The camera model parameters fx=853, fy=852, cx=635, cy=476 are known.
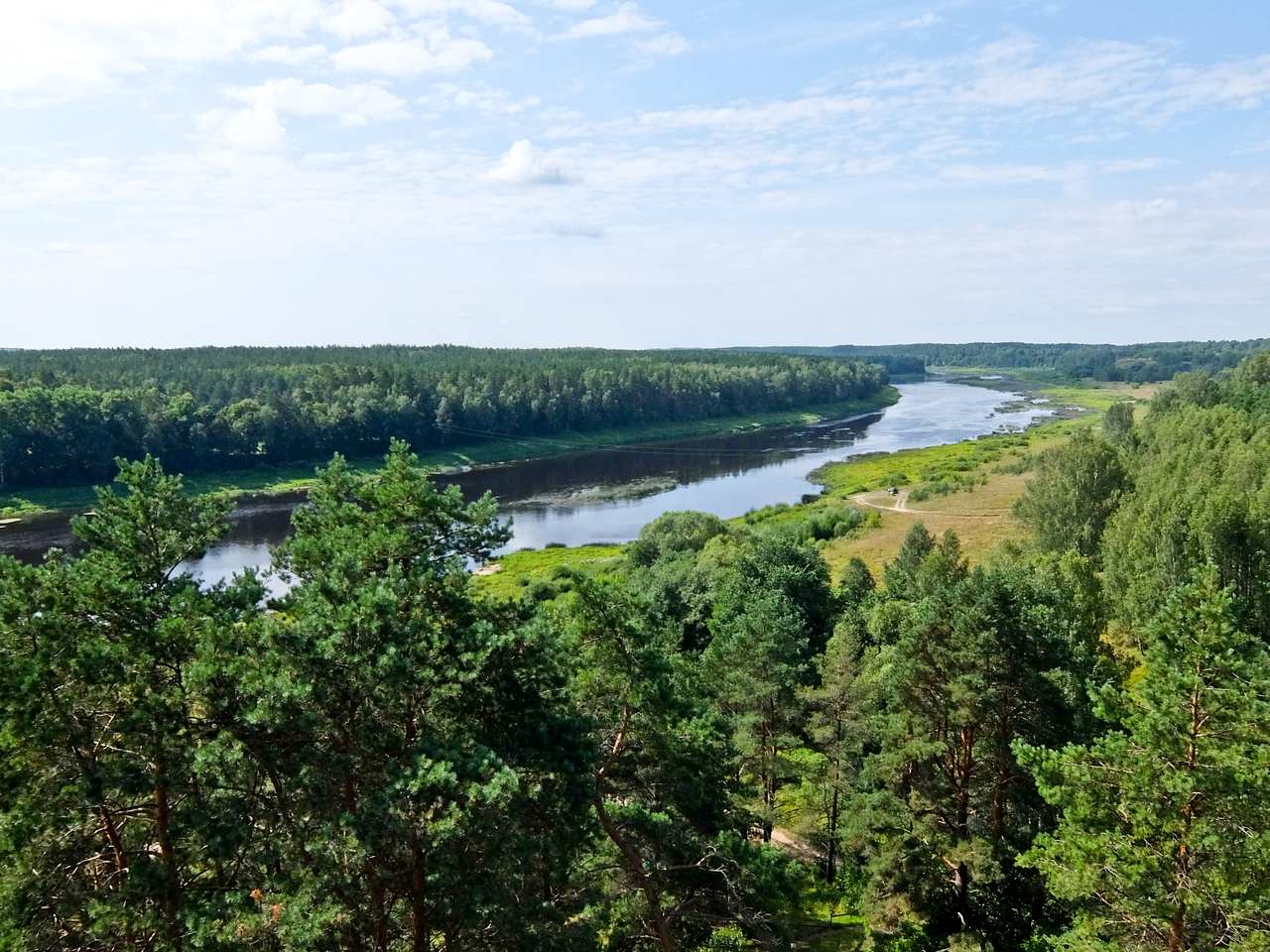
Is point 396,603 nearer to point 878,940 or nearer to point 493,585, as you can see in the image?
point 878,940

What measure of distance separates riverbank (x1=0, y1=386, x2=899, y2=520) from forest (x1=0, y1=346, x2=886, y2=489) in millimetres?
2208

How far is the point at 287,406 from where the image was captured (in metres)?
104

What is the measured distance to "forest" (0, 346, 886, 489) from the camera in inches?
3465

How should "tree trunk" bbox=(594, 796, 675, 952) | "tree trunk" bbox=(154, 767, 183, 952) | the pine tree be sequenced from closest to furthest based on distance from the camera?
the pine tree < "tree trunk" bbox=(154, 767, 183, 952) < "tree trunk" bbox=(594, 796, 675, 952)

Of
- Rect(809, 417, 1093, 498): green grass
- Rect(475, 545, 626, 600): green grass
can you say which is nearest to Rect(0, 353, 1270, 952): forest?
Rect(475, 545, 626, 600): green grass

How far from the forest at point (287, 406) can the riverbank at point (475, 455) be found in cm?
221

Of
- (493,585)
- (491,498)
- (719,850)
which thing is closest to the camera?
(491,498)

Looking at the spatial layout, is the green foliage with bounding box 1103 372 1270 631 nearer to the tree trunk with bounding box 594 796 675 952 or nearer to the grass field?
the grass field

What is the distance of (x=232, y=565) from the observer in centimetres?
6450

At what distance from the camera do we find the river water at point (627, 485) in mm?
72188

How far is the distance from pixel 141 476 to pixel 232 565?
187ft

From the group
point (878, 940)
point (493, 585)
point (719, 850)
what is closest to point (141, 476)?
point (719, 850)

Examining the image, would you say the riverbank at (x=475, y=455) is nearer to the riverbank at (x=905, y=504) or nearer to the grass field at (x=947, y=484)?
the riverbank at (x=905, y=504)

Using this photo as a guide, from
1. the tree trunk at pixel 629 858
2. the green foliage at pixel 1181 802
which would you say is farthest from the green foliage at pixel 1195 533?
the tree trunk at pixel 629 858
